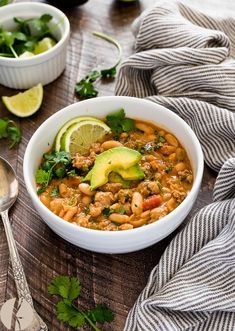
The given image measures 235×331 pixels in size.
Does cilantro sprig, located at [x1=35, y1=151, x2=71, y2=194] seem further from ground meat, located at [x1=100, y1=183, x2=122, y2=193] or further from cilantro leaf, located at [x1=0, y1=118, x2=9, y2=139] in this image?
cilantro leaf, located at [x1=0, y1=118, x2=9, y2=139]

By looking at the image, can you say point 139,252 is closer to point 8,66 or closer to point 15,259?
point 15,259

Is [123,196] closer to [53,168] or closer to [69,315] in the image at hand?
[53,168]

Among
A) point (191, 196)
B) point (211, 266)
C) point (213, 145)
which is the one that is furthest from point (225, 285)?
point (213, 145)

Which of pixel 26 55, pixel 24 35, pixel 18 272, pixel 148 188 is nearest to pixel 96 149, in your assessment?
pixel 148 188

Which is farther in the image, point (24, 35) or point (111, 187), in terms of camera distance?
point (24, 35)

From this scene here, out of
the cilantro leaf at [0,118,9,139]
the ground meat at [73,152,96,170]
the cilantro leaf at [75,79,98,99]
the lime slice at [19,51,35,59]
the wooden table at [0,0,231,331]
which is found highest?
the lime slice at [19,51,35,59]

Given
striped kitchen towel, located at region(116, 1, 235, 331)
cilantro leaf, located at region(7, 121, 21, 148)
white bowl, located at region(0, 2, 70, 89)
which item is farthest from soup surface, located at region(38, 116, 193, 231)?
white bowl, located at region(0, 2, 70, 89)

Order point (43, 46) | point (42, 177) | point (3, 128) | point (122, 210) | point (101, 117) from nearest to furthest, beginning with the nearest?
point (122, 210), point (42, 177), point (101, 117), point (3, 128), point (43, 46)
